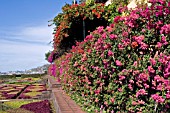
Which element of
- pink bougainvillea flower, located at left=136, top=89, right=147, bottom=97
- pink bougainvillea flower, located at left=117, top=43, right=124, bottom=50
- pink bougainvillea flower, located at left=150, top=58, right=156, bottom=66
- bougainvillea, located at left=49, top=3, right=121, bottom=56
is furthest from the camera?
bougainvillea, located at left=49, top=3, right=121, bottom=56

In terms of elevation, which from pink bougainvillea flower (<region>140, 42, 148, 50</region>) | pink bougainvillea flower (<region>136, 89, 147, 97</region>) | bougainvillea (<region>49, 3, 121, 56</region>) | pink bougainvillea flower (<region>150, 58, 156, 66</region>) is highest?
bougainvillea (<region>49, 3, 121, 56</region>)

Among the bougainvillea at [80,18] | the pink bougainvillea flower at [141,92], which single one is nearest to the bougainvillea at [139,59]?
the pink bougainvillea flower at [141,92]

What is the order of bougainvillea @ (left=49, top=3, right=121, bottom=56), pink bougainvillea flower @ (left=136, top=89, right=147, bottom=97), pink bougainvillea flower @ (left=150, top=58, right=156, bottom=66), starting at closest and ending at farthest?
pink bougainvillea flower @ (left=150, top=58, right=156, bottom=66) → pink bougainvillea flower @ (left=136, top=89, right=147, bottom=97) → bougainvillea @ (left=49, top=3, right=121, bottom=56)

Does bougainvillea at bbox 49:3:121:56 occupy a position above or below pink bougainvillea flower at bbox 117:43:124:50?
above

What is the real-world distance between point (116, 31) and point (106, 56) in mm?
384

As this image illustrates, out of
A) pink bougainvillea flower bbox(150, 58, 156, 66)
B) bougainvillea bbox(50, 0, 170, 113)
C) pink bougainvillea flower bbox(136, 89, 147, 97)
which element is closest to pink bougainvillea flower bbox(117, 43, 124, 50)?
bougainvillea bbox(50, 0, 170, 113)

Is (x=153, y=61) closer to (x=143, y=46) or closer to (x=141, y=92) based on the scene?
(x=143, y=46)

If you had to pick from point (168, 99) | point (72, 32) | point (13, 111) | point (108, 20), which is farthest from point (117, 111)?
point (72, 32)

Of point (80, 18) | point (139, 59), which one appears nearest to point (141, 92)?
point (139, 59)

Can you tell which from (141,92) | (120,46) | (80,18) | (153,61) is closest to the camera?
(153,61)

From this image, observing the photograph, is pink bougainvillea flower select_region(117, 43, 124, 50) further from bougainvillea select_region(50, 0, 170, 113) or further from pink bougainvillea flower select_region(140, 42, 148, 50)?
pink bougainvillea flower select_region(140, 42, 148, 50)

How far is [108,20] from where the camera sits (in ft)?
37.9

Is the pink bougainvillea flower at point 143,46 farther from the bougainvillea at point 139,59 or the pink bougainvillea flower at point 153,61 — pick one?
the pink bougainvillea flower at point 153,61

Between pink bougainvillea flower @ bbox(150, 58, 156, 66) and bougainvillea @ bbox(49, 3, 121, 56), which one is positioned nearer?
pink bougainvillea flower @ bbox(150, 58, 156, 66)
